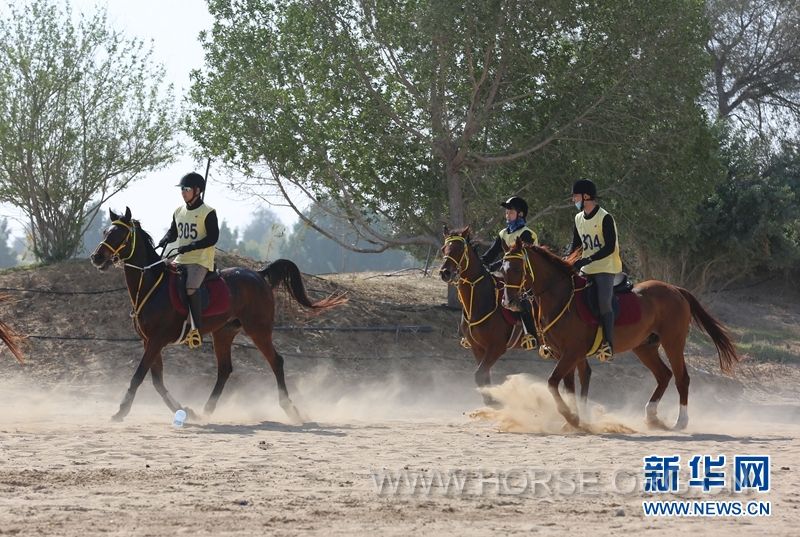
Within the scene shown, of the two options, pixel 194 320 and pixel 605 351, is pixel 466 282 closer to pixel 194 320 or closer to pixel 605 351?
pixel 605 351

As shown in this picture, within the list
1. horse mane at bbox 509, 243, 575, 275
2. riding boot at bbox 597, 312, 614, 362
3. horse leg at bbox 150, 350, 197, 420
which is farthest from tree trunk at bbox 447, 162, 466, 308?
horse leg at bbox 150, 350, 197, 420

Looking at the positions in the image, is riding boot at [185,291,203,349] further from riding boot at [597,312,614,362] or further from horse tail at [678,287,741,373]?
horse tail at [678,287,741,373]

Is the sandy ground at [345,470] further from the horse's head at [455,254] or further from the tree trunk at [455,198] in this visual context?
the tree trunk at [455,198]

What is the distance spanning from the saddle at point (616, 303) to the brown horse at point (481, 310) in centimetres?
109

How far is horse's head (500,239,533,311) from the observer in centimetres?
1241

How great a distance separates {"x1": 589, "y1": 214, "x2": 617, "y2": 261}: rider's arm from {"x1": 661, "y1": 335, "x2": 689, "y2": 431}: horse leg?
5.94 feet

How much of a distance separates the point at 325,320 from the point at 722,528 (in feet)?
48.3

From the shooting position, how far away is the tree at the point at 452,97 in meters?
21.0

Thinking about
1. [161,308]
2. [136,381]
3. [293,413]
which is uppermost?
[161,308]

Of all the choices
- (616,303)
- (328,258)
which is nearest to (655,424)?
(616,303)

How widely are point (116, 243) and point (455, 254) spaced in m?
4.17

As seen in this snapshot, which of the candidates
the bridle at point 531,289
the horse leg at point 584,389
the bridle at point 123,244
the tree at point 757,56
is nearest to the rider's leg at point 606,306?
the bridle at point 531,289

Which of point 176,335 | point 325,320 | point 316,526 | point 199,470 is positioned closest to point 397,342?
point 325,320

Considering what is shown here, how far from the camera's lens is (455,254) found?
14.1 m
